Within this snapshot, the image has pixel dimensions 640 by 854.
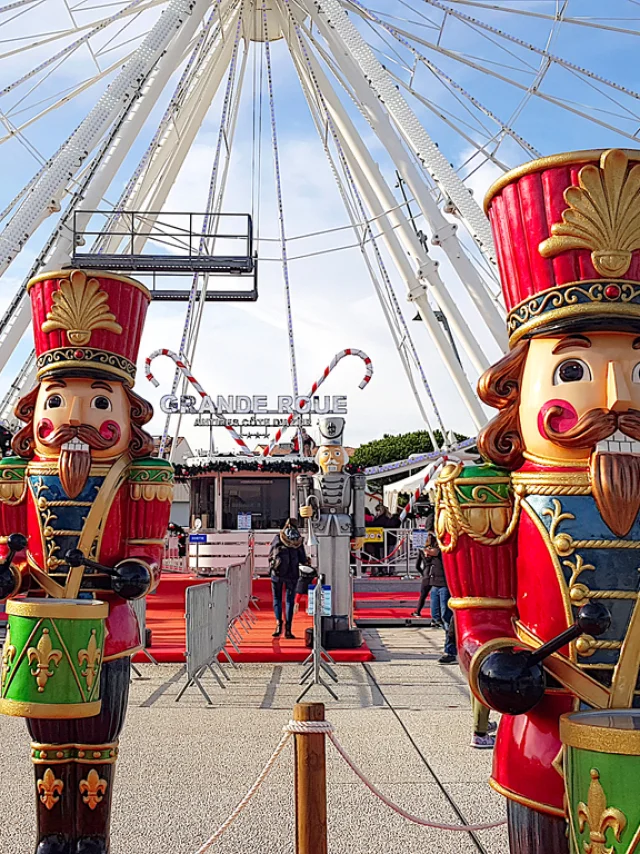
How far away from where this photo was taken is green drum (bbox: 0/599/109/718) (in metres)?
3.10

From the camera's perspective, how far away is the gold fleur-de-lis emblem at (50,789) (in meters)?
3.35

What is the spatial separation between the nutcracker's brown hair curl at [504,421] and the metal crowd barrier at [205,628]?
4.47 meters

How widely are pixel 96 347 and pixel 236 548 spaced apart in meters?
11.7

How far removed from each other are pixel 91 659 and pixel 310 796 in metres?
0.97

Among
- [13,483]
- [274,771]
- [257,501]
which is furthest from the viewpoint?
[257,501]

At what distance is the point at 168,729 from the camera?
588 centimetres

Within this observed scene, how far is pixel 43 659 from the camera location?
309 centimetres

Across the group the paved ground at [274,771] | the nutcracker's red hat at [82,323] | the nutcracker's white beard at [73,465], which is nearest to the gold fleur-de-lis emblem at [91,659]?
the nutcracker's white beard at [73,465]

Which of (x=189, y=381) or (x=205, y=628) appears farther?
(x=189, y=381)

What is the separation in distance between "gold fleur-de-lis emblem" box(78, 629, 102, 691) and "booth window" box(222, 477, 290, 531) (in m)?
12.9

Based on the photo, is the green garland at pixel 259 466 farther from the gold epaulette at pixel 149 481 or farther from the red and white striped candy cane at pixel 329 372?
the gold epaulette at pixel 149 481

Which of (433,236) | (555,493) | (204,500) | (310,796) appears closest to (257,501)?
(204,500)

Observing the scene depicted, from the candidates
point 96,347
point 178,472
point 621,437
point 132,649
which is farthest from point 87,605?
point 178,472

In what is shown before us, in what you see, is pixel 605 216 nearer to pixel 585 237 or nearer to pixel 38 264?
pixel 585 237
